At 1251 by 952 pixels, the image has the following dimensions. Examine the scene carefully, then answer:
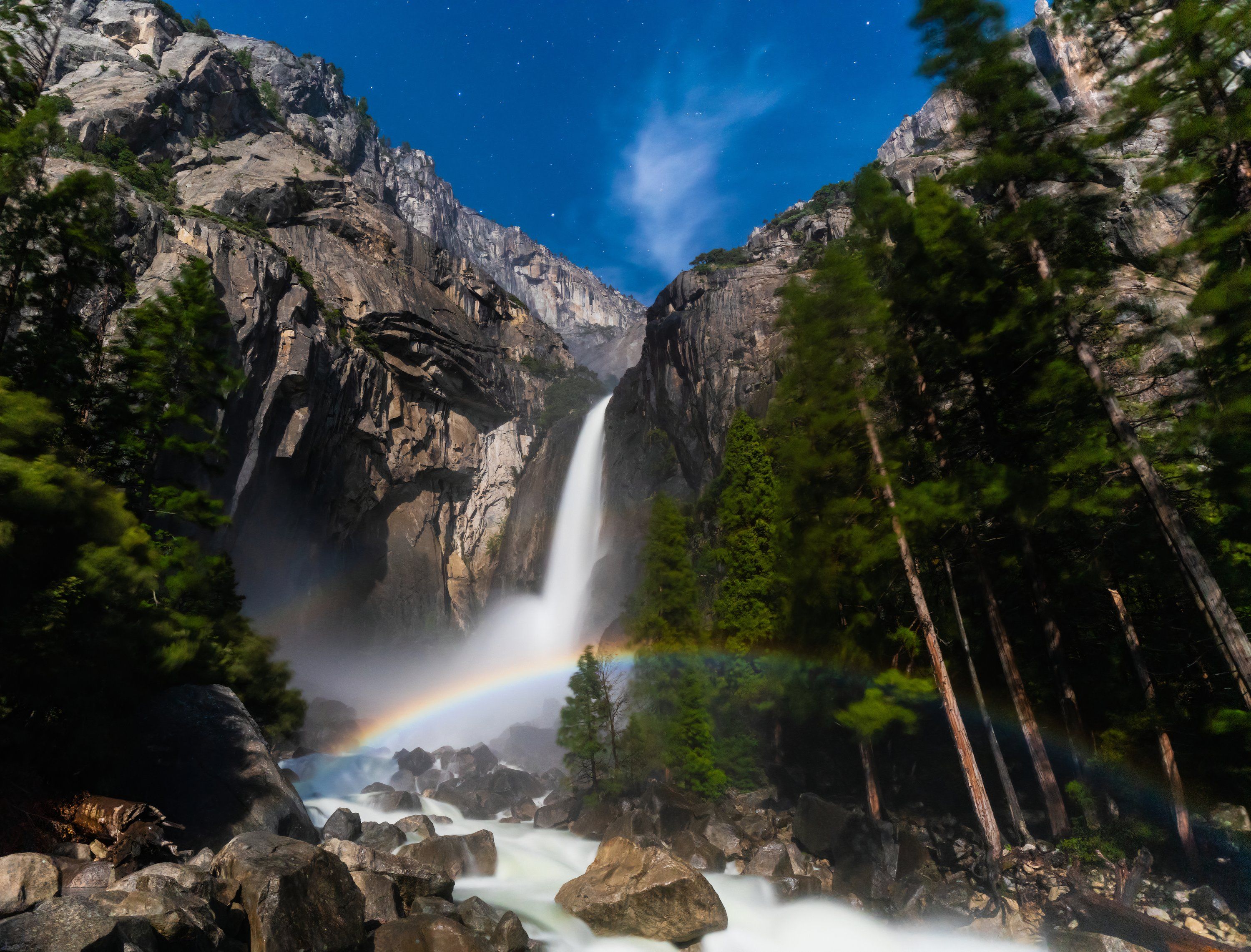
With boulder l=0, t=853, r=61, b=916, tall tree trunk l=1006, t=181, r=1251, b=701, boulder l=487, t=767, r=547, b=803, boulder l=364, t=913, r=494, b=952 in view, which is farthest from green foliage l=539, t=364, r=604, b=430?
boulder l=0, t=853, r=61, b=916

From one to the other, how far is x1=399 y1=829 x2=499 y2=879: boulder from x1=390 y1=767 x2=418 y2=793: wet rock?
12.4m

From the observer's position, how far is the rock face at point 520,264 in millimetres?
118625

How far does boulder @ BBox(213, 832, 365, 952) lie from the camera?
290 inches

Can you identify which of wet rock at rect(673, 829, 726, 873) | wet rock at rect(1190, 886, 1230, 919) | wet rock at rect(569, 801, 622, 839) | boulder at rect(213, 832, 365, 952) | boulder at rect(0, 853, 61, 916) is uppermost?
boulder at rect(0, 853, 61, 916)

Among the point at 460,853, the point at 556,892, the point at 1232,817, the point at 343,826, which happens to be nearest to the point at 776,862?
the point at 556,892

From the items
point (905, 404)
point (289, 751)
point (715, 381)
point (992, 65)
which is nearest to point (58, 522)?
point (905, 404)

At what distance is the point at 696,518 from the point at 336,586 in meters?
28.4

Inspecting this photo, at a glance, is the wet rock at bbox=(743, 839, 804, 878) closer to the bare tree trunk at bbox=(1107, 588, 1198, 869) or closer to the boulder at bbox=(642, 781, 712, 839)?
the boulder at bbox=(642, 781, 712, 839)

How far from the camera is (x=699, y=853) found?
16281mm

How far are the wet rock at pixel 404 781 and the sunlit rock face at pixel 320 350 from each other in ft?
51.4

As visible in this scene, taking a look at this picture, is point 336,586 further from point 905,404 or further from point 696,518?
point 905,404

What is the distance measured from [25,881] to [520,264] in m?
154

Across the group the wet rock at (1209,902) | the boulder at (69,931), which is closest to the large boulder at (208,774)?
the boulder at (69,931)

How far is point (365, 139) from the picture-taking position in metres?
101
